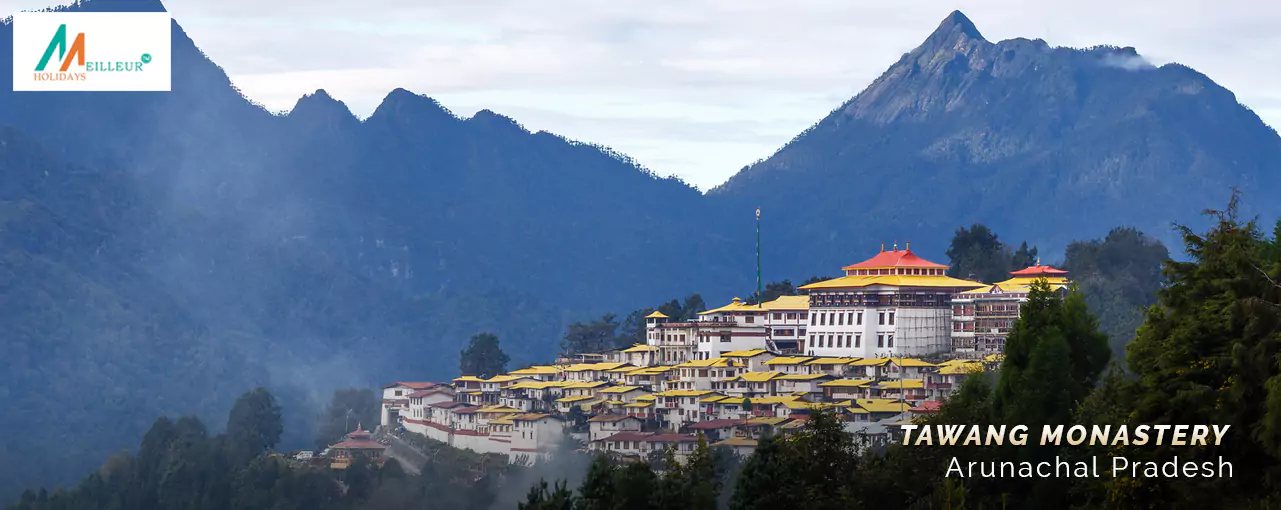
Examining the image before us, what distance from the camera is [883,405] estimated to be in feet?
225

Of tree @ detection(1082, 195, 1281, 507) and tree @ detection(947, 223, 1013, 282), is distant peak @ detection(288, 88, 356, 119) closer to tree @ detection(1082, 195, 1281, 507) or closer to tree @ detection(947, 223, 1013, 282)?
tree @ detection(947, 223, 1013, 282)

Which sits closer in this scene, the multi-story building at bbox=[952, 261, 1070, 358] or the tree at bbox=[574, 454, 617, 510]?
the tree at bbox=[574, 454, 617, 510]

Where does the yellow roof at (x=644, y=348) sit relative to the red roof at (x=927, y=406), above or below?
above

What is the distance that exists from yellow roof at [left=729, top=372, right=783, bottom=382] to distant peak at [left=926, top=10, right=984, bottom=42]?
122 m

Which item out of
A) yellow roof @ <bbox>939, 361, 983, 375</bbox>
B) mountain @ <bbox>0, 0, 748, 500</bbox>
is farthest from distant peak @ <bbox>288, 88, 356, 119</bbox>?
yellow roof @ <bbox>939, 361, 983, 375</bbox>

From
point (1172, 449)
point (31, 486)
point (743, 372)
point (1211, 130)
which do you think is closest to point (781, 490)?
point (1172, 449)

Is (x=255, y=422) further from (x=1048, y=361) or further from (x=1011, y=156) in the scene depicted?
(x=1011, y=156)

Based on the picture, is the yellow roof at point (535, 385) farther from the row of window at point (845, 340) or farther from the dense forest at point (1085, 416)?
the dense forest at point (1085, 416)

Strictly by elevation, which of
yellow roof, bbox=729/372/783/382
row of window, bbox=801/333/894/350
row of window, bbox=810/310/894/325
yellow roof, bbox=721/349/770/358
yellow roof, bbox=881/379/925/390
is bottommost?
yellow roof, bbox=881/379/925/390

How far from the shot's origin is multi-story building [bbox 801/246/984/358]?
251 ft

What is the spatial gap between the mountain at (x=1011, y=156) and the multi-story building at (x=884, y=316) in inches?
3467

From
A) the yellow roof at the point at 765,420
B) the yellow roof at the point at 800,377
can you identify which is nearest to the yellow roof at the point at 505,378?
the yellow roof at the point at 800,377

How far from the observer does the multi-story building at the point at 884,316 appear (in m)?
76.4

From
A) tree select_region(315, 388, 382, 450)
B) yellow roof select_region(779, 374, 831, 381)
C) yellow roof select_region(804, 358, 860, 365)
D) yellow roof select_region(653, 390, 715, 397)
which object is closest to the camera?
yellow roof select_region(779, 374, 831, 381)
